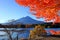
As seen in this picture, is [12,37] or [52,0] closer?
[52,0]

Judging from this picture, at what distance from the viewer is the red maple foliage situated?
508cm

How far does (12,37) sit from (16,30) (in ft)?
1.32

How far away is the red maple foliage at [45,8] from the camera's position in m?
5.08

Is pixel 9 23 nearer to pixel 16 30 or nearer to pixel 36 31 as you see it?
pixel 16 30

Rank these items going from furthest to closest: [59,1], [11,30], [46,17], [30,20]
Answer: [30,20]
[46,17]
[11,30]
[59,1]

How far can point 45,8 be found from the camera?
529 centimetres

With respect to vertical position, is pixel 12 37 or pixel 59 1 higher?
pixel 59 1

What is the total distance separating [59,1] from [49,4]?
28 centimetres

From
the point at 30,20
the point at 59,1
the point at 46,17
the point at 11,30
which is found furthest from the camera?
the point at 30,20

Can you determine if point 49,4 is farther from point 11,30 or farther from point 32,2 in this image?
point 11,30

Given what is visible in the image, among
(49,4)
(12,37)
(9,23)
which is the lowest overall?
(12,37)

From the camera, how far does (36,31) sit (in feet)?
21.2

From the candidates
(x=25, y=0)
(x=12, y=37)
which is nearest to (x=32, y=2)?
(x=25, y=0)

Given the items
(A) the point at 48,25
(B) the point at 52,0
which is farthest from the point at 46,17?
(B) the point at 52,0
